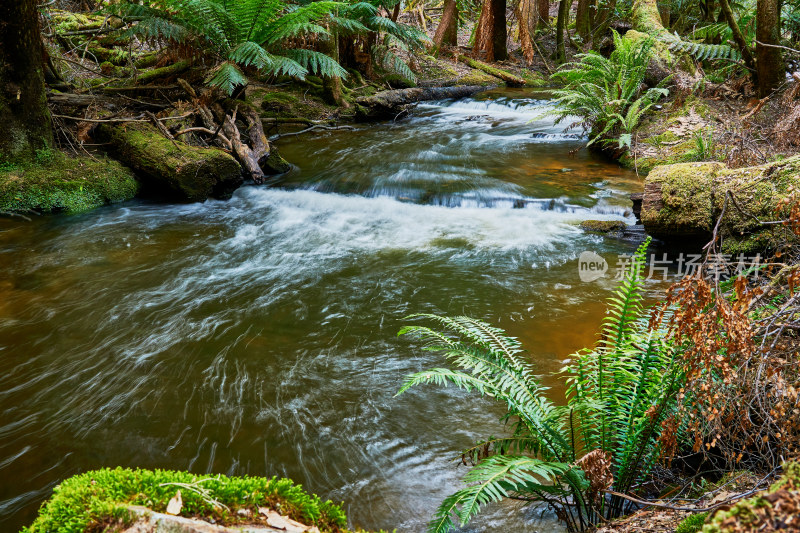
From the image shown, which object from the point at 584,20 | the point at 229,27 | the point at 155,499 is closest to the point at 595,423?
the point at 155,499

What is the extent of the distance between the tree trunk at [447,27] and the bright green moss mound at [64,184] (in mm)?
13355

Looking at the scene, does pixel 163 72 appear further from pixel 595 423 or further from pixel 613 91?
pixel 595 423

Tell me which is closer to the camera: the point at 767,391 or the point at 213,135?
the point at 767,391

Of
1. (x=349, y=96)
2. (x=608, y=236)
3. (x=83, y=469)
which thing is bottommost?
(x=83, y=469)

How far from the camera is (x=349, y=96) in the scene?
12.5 m

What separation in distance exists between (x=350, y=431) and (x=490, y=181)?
18.2 feet

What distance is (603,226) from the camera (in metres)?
6.06

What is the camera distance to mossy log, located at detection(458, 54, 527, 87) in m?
16.1

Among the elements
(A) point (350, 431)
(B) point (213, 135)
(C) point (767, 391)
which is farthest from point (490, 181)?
(C) point (767, 391)

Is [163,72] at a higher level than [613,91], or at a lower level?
higher

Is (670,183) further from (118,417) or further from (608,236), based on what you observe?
(118,417)

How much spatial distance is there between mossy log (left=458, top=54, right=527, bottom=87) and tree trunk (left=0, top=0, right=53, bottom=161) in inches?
514

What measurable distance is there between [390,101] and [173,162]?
657cm

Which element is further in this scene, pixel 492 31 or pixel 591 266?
pixel 492 31
